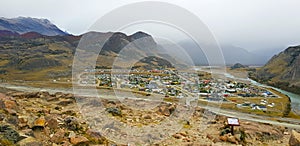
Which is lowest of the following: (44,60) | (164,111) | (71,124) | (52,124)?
(164,111)

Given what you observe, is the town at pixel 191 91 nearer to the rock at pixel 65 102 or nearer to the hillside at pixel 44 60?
the hillside at pixel 44 60

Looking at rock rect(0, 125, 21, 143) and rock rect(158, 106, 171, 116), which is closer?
rock rect(0, 125, 21, 143)

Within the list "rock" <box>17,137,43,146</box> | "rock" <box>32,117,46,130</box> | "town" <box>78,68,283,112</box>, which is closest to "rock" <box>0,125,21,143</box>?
"rock" <box>17,137,43,146</box>

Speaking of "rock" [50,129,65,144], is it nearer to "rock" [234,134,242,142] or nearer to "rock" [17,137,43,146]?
"rock" [17,137,43,146]

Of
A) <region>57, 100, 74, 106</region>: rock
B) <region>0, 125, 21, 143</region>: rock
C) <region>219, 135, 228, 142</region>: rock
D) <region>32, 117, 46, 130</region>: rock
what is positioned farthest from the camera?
<region>57, 100, 74, 106</region>: rock

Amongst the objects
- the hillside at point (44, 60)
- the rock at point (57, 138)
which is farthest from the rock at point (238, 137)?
the hillside at point (44, 60)

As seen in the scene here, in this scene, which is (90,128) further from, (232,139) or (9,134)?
(232,139)

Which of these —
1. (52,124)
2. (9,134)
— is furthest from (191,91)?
(9,134)
